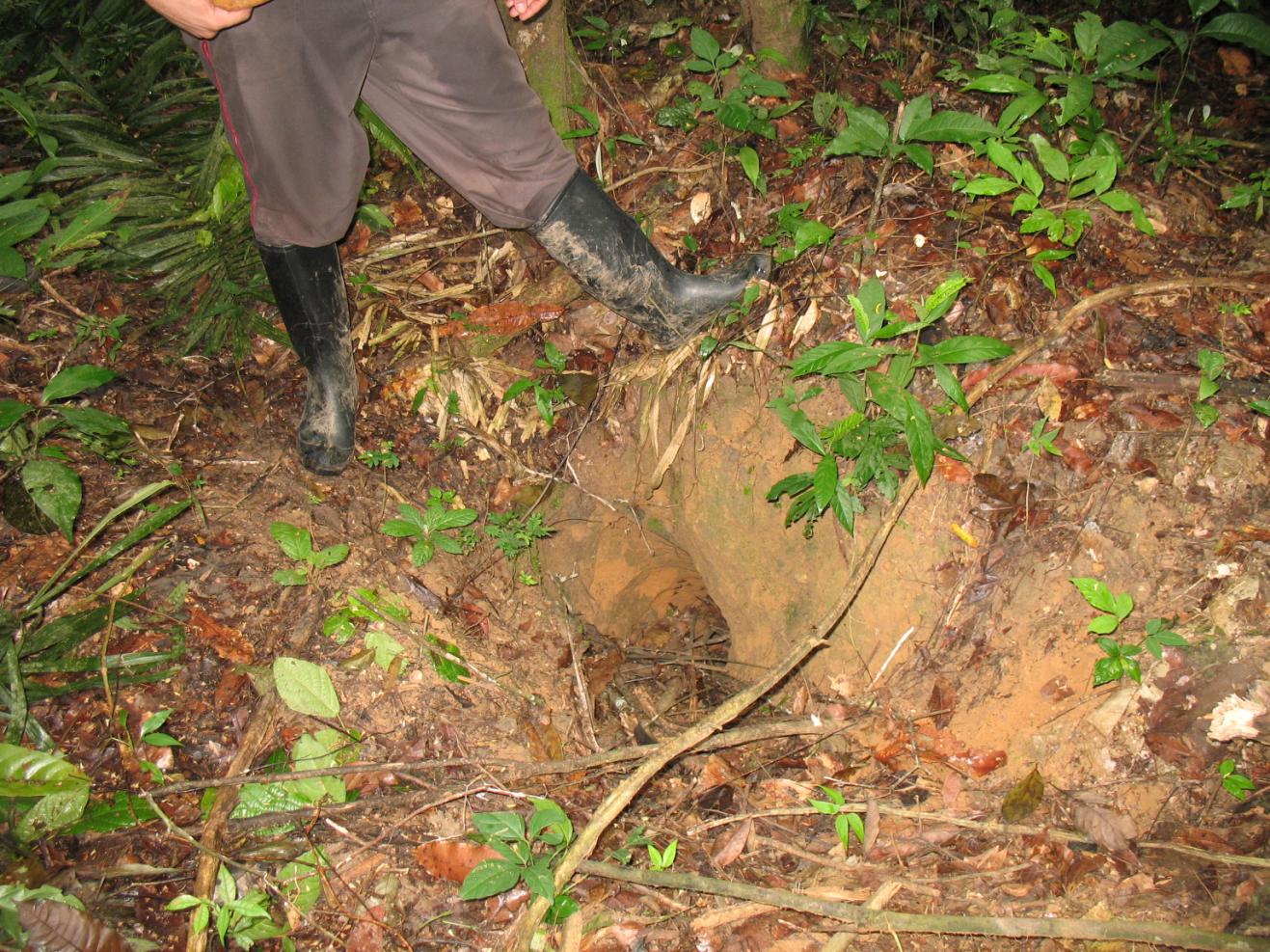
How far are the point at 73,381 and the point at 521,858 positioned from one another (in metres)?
1.70

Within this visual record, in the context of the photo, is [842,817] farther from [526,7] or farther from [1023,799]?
[526,7]

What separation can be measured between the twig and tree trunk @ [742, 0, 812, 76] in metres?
2.77

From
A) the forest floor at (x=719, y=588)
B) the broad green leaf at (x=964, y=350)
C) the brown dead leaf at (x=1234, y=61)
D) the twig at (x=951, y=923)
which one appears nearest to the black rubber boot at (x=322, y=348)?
the forest floor at (x=719, y=588)

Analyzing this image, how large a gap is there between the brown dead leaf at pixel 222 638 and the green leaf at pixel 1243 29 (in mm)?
3371

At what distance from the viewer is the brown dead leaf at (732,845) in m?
2.00

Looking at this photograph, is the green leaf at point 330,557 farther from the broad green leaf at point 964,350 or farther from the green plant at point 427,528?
the broad green leaf at point 964,350

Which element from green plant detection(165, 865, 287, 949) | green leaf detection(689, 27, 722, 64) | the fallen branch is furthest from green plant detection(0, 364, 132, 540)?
green leaf detection(689, 27, 722, 64)

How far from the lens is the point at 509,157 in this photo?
2201 millimetres

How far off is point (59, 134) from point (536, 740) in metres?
2.86

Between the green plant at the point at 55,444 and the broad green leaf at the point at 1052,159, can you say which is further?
the broad green leaf at the point at 1052,159

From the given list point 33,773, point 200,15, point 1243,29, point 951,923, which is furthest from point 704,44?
point 33,773

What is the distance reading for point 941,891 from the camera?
181cm

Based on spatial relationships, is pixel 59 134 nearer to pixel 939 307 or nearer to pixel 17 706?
pixel 17 706

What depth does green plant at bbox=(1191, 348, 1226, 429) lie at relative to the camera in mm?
2141
